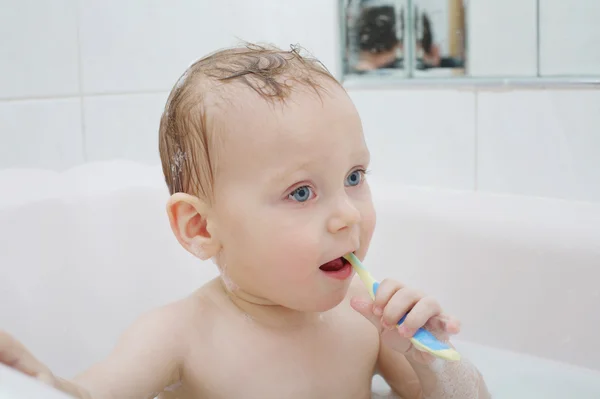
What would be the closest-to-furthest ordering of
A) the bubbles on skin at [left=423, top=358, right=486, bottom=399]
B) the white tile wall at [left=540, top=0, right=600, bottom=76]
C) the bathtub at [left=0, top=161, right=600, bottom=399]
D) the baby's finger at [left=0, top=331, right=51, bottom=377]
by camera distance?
the baby's finger at [left=0, top=331, right=51, bottom=377] < the bubbles on skin at [left=423, top=358, right=486, bottom=399] < the bathtub at [left=0, top=161, right=600, bottom=399] < the white tile wall at [left=540, top=0, right=600, bottom=76]

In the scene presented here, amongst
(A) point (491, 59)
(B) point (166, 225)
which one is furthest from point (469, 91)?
(B) point (166, 225)

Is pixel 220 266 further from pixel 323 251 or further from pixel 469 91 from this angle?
pixel 469 91

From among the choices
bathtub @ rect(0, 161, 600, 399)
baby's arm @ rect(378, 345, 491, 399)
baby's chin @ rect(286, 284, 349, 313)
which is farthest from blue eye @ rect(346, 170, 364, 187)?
bathtub @ rect(0, 161, 600, 399)

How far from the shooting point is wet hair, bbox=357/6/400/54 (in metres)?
1.54

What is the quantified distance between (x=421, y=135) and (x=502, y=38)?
244 millimetres

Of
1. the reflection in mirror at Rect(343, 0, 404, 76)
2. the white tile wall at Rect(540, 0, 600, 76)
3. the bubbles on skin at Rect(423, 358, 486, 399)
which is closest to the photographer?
the bubbles on skin at Rect(423, 358, 486, 399)

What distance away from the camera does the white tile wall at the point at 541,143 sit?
1242 mm

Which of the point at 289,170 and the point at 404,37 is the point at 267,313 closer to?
the point at 289,170

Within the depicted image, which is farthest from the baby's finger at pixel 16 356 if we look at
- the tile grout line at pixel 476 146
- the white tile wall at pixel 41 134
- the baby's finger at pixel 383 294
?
the tile grout line at pixel 476 146

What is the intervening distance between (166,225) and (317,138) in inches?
28.2

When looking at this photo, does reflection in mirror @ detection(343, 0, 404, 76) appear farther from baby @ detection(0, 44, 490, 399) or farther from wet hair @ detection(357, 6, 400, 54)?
baby @ detection(0, 44, 490, 399)

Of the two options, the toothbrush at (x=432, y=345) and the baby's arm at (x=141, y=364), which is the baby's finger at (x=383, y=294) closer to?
the toothbrush at (x=432, y=345)

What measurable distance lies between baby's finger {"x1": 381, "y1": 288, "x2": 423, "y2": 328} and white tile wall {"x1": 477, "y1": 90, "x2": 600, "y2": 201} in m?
0.65

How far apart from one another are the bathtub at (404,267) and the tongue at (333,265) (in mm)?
294
